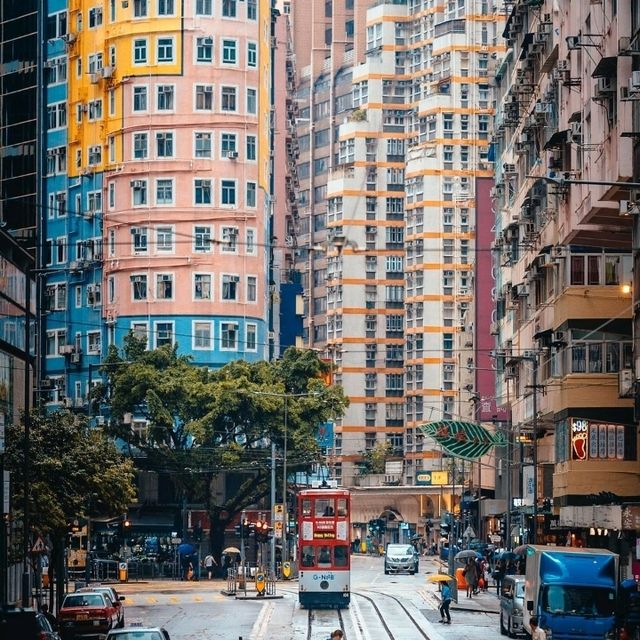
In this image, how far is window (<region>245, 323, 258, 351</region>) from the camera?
10588 centimetres

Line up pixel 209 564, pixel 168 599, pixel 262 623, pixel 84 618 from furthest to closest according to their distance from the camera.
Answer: pixel 209 564
pixel 168 599
pixel 262 623
pixel 84 618

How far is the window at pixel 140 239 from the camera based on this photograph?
10632cm

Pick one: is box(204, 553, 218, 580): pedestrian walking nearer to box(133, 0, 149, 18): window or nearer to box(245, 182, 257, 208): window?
box(245, 182, 257, 208): window

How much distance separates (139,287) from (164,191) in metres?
5.44

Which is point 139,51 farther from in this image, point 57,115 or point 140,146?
point 57,115

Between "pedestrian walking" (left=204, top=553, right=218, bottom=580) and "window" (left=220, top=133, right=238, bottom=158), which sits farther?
"window" (left=220, top=133, right=238, bottom=158)

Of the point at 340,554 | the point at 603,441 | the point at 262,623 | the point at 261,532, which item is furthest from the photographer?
the point at 261,532

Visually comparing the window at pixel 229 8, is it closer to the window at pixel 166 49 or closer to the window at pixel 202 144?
the window at pixel 166 49

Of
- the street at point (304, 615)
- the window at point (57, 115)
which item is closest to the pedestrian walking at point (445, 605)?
the street at point (304, 615)

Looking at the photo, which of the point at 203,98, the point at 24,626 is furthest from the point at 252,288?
the point at 24,626

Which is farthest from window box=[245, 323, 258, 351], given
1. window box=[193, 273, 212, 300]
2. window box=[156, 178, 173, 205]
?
window box=[156, 178, 173, 205]

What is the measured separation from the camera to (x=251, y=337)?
10631cm

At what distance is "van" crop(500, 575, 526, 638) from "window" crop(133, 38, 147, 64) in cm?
5895

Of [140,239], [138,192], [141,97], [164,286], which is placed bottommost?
[164,286]
